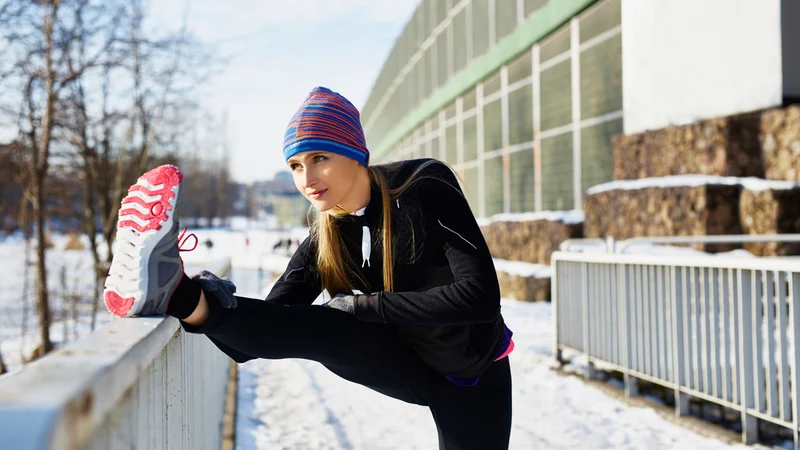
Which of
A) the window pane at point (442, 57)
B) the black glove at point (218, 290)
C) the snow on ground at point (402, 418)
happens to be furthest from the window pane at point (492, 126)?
the black glove at point (218, 290)

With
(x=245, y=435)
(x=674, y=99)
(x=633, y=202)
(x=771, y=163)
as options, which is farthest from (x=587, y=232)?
(x=245, y=435)

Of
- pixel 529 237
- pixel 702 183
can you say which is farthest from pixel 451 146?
pixel 702 183

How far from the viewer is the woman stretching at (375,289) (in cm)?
208

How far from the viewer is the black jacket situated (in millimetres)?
2266

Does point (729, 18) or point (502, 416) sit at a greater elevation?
point (729, 18)

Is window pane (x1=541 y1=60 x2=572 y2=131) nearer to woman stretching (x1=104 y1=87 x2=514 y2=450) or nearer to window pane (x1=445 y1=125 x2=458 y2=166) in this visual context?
window pane (x1=445 y1=125 x2=458 y2=166)

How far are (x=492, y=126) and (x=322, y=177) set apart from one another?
17.5 m

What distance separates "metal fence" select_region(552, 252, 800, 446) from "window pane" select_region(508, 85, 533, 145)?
10.8m

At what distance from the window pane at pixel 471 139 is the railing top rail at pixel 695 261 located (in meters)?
15.1

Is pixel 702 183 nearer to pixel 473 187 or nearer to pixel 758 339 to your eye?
pixel 758 339

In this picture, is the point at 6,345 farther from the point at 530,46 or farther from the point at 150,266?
the point at 150,266

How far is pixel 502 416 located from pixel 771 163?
7115 millimetres

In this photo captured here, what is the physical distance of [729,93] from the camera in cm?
917

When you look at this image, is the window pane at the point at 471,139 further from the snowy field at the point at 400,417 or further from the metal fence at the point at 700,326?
the metal fence at the point at 700,326
